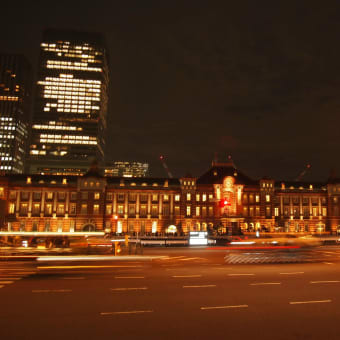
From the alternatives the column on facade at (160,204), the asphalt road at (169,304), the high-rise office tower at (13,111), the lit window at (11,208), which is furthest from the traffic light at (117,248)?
the high-rise office tower at (13,111)

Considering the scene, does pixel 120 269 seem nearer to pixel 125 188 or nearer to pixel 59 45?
pixel 125 188

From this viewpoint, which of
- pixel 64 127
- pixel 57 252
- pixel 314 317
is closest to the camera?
pixel 314 317

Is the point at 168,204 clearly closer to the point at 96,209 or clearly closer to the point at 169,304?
the point at 96,209

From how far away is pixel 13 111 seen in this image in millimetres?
173875

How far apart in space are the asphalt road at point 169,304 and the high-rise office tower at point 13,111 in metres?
164

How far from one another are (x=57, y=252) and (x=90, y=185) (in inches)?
2193

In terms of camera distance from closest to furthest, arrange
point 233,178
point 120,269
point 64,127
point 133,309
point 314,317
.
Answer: point 314,317 < point 133,309 < point 120,269 < point 233,178 < point 64,127

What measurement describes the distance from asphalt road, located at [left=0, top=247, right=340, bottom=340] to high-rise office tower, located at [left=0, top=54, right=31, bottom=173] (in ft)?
538

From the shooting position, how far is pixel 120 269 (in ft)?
74.5

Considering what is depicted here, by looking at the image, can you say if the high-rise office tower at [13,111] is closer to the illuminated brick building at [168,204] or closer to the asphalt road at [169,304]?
the illuminated brick building at [168,204]

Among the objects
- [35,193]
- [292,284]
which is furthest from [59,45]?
[292,284]

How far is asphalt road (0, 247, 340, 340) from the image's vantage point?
32.5ft

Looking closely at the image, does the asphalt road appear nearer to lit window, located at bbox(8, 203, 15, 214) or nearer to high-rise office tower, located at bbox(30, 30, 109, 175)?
lit window, located at bbox(8, 203, 15, 214)

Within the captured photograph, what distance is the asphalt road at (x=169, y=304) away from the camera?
32.5 feet
